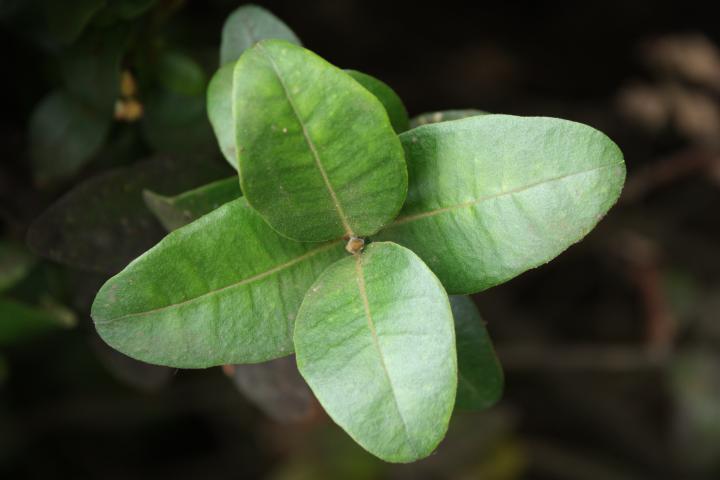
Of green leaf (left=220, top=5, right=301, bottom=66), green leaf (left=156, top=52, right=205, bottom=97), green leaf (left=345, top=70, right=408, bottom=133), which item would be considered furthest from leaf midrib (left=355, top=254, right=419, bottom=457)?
green leaf (left=156, top=52, right=205, bottom=97)

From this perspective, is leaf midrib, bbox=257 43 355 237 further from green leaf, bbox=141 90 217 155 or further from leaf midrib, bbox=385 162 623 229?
green leaf, bbox=141 90 217 155

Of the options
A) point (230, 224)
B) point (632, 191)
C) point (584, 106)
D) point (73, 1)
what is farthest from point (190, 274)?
point (584, 106)

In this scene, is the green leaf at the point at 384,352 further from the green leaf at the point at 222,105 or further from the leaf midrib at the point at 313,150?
the green leaf at the point at 222,105

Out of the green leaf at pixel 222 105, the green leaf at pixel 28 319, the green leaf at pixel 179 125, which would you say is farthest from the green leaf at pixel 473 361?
the green leaf at pixel 28 319

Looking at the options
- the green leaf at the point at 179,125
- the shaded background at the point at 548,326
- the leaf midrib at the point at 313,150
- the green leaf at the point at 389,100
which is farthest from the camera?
the shaded background at the point at 548,326

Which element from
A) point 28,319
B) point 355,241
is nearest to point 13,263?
point 28,319

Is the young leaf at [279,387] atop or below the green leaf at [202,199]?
below

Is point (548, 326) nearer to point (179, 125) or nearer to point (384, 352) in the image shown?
point (179, 125)
